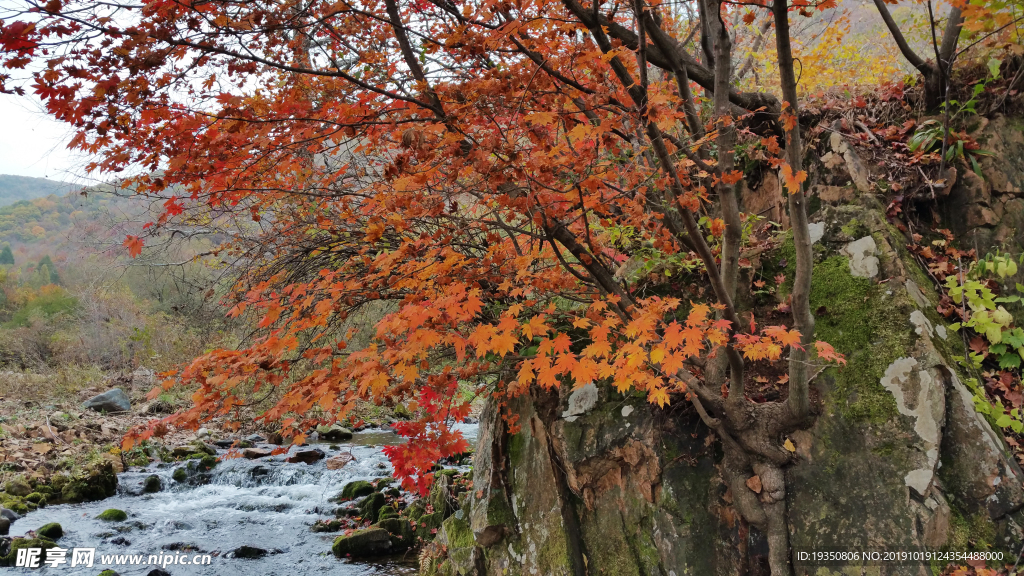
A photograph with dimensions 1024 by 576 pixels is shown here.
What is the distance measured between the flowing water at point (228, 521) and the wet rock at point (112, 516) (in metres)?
0.10

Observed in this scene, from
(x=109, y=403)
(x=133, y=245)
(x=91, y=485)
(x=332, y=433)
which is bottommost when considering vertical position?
(x=332, y=433)

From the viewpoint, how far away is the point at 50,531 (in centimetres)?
643

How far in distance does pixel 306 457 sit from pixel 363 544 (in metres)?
4.14

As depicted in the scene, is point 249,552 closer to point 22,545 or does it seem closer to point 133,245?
point 22,545

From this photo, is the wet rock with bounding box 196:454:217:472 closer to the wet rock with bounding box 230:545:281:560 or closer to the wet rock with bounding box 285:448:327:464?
the wet rock with bounding box 285:448:327:464

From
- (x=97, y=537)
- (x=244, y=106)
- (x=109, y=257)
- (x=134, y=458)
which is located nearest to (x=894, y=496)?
(x=244, y=106)

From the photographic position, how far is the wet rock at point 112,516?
7156mm

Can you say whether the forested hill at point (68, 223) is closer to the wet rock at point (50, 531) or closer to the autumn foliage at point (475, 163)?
the autumn foliage at point (475, 163)

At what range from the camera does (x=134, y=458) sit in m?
9.45

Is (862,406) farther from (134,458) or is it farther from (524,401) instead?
(134,458)

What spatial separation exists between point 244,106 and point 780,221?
4.55 meters

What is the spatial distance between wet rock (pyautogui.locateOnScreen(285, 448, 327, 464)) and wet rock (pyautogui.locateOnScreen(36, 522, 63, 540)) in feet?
11.9

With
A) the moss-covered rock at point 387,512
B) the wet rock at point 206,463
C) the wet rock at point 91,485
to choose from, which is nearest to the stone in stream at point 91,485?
the wet rock at point 91,485

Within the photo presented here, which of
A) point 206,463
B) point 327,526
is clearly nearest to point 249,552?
point 327,526
